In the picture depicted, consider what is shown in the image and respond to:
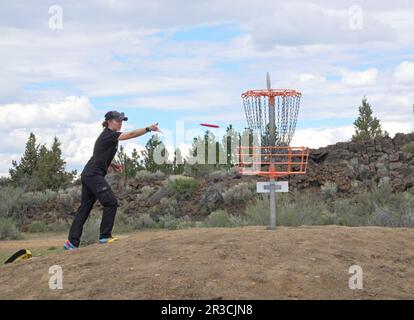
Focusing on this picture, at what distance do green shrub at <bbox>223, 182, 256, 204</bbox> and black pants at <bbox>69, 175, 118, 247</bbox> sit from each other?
46.8 ft

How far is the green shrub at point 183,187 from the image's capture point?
87.6 feet

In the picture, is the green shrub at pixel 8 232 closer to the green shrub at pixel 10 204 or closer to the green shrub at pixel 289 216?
the green shrub at pixel 10 204

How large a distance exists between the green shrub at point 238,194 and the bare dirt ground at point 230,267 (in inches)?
566

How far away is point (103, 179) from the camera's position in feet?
33.9

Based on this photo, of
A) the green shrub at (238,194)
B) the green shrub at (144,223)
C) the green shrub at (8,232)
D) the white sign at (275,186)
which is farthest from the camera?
the green shrub at (238,194)

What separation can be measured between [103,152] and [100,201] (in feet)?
2.23

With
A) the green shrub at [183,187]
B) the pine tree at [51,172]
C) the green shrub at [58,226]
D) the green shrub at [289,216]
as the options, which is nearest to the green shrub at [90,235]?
the green shrub at [289,216]

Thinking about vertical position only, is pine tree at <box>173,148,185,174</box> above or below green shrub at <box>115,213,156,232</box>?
above

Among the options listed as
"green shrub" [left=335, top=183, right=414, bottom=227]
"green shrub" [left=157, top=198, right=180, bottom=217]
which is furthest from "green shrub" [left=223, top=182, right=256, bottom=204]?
"green shrub" [left=335, top=183, right=414, bottom=227]

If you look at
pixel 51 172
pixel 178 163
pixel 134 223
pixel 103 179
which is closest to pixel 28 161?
pixel 51 172

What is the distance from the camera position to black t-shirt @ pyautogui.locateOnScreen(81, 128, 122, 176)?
10.3 m

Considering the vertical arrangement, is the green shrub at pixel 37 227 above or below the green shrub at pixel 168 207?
below

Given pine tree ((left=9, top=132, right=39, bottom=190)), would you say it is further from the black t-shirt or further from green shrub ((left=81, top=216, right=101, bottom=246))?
the black t-shirt

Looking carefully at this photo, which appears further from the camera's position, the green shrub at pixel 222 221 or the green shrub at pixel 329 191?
the green shrub at pixel 329 191
